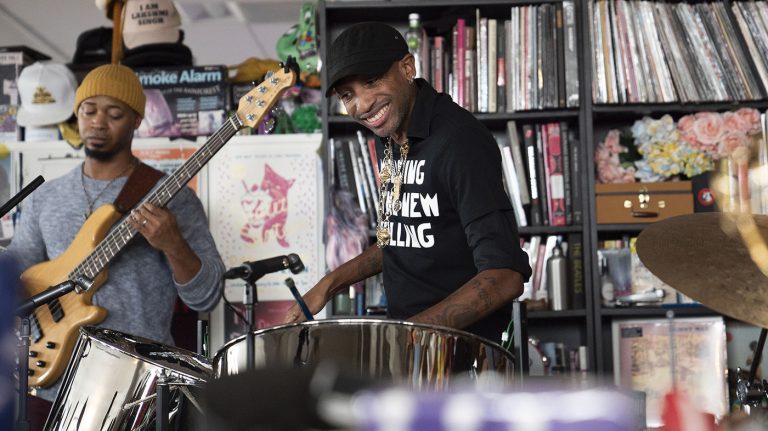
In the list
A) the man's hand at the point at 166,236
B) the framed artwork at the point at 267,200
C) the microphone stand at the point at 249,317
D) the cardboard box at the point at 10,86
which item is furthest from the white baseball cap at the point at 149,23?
the microphone stand at the point at 249,317

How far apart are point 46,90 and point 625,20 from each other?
189cm

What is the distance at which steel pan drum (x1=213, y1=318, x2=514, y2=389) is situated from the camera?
1342 mm

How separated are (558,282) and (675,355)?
41 cm

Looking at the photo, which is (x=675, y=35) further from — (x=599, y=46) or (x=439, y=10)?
(x=439, y=10)

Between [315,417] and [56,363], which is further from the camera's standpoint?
[56,363]

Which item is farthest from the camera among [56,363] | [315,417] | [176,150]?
[176,150]

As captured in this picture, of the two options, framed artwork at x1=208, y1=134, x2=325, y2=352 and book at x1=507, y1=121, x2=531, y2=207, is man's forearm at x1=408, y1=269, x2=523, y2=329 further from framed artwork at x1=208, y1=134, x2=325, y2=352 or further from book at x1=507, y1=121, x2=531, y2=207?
framed artwork at x1=208, y1=134, x2=325, y2=352

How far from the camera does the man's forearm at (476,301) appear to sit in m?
1.58

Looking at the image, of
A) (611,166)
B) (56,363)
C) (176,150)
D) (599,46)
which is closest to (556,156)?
(611,166)

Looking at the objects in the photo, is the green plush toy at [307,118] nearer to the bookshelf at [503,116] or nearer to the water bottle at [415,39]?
the bookshelf at [503,116]

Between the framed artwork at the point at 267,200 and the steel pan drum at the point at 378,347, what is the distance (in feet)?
6.04

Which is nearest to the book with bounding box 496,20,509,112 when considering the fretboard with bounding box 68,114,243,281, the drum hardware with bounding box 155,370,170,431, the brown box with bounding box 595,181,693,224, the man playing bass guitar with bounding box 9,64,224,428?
the brown box with bounding box 595,181,693,224

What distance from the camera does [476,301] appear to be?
5.20 feet

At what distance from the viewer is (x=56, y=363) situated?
97.7 inches
